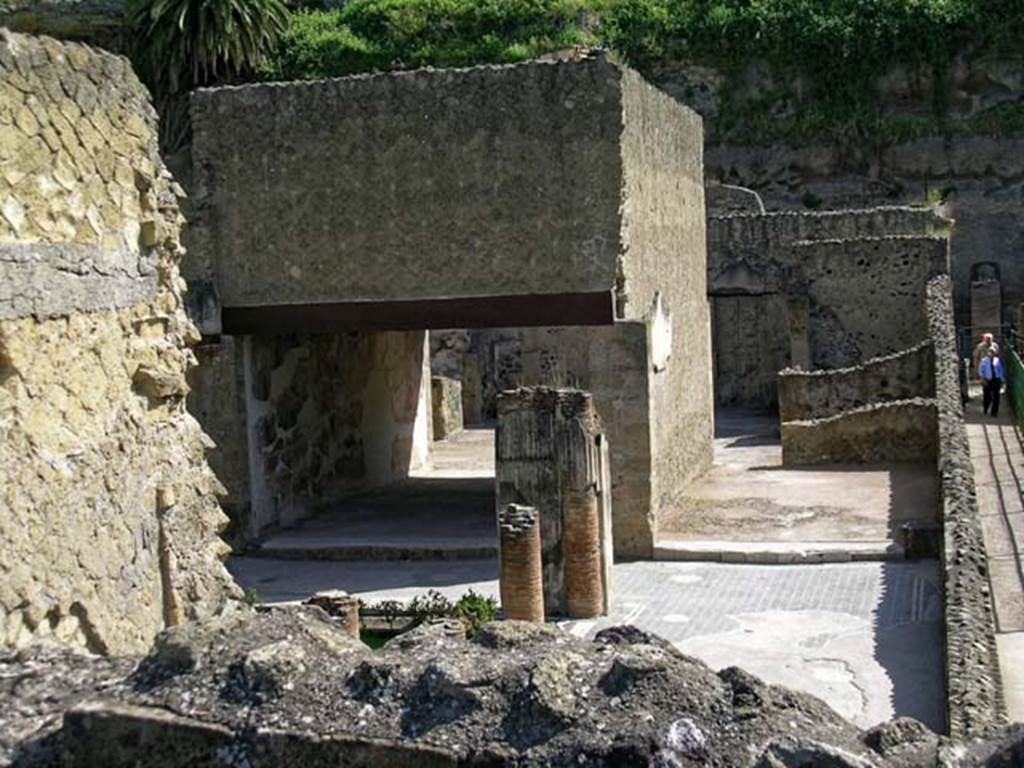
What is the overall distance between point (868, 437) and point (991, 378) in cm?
257

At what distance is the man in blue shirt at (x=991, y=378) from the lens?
760 inches

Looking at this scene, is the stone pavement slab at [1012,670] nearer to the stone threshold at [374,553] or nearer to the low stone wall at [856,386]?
the stone threshold at [374,553]

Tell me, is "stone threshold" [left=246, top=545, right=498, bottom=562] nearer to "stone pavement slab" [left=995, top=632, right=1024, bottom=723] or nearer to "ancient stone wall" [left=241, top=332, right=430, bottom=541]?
"ancient stone wall" [left=241, top=332, right=430, bottom=541]

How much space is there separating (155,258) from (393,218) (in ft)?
24.2

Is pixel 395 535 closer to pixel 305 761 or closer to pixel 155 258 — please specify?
pixel 155 258

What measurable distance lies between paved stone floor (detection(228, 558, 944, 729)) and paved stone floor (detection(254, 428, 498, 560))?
0.20 m

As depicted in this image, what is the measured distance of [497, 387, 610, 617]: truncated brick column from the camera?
1135cm

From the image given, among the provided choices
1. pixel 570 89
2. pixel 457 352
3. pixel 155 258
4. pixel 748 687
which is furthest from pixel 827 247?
pixel 748 687

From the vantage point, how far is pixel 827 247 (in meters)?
23.2

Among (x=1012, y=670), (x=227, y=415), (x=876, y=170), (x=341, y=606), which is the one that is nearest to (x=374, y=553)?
(x=227, y=415)

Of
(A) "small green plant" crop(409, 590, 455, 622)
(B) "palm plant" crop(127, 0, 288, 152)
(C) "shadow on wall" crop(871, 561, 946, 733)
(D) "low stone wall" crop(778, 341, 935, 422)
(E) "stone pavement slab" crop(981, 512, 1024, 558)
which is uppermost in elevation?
(B) "palm plant" crop(127, 0, 288, 152)

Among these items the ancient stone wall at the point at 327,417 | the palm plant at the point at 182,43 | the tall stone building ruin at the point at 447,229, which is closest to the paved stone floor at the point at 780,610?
the tall stone building ruin at the point at 447,229

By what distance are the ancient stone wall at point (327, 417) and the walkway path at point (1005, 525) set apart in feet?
23.2

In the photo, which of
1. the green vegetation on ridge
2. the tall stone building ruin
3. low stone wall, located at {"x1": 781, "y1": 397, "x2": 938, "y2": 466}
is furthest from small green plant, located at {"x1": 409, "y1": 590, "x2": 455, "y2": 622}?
the green vegetation on ridge
